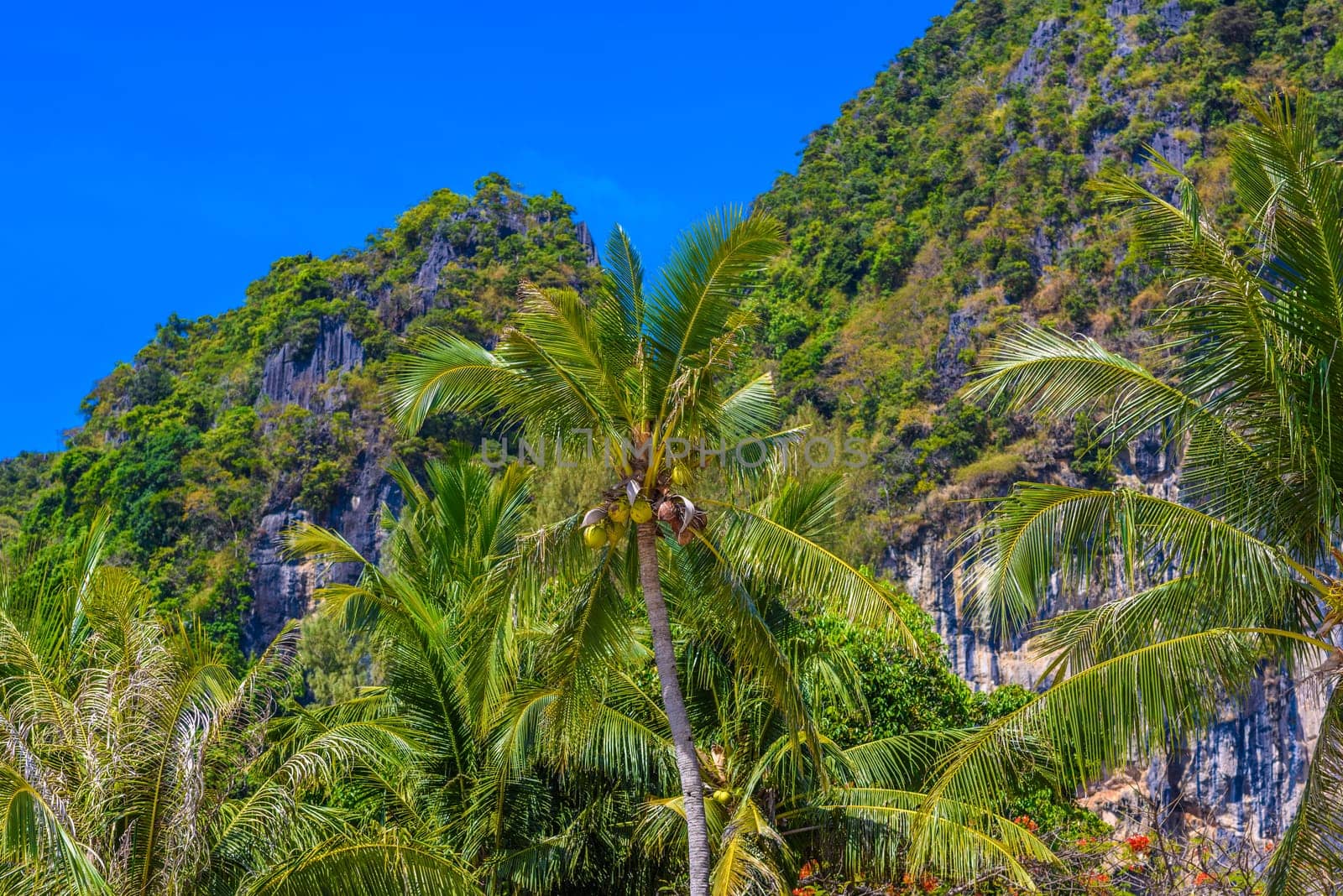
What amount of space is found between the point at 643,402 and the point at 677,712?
218 centimetres

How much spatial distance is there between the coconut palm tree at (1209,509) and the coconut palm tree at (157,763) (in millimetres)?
3939

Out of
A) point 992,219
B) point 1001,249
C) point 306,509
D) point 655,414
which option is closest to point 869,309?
point 992,219

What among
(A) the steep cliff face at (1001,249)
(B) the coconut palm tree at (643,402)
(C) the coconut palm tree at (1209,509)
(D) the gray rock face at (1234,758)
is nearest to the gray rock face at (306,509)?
(A) the steep cliff face at (1001,249)

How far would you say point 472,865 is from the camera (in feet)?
43.2

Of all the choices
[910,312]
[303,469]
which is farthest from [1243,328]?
[303,469]

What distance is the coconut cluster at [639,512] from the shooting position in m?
9.27

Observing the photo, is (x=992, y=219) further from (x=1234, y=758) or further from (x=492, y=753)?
(x=492, y=753)

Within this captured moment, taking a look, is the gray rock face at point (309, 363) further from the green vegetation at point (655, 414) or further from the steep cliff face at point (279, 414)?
the green vegetation at point (655, 414)

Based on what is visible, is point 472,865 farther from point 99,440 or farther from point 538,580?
point 99,440

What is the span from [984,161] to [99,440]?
131 feet

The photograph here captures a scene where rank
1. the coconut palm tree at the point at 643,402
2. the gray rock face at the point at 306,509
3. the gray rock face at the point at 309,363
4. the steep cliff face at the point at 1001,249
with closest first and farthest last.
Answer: the coconut palm tree at the point at 643,402
the steep cliff face at the point at 1001,249
the gray rock face at the point at 306,509
the gray rock face at the point at 309,363

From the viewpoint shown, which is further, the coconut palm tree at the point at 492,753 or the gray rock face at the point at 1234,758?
the gray rock face at the point at 1234,758

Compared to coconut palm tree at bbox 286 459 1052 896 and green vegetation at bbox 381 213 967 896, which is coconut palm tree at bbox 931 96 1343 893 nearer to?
green vegetation at bbox 381 213 967 896

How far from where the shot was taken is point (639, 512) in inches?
365
